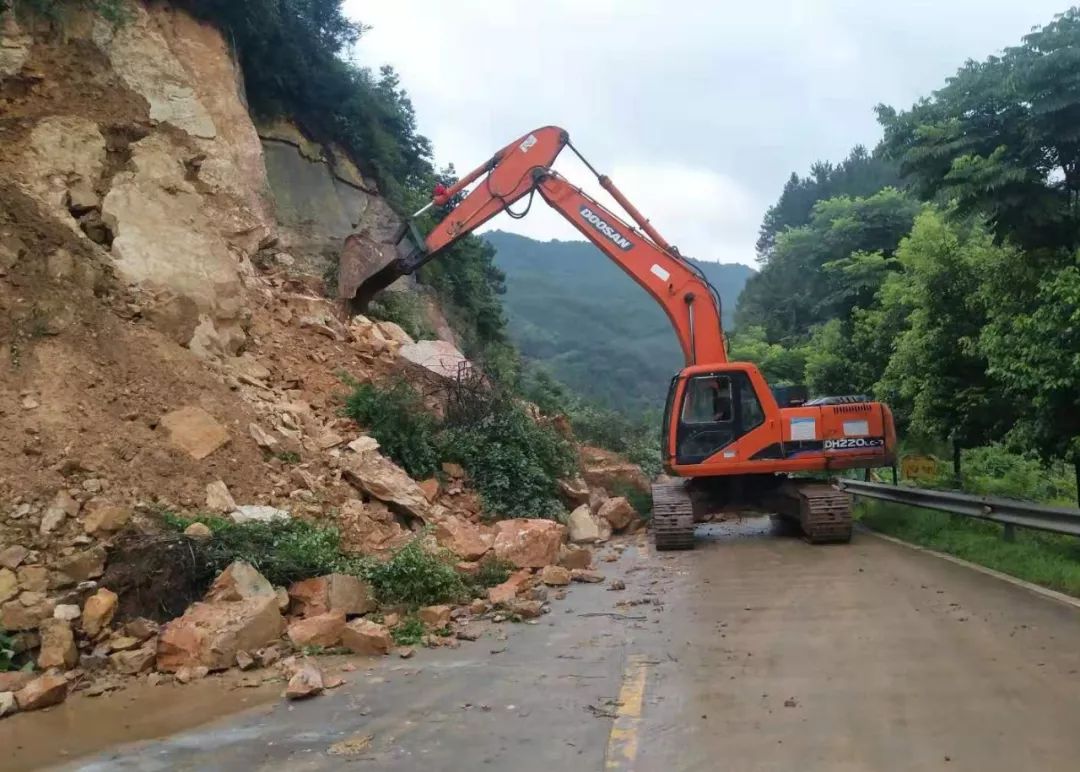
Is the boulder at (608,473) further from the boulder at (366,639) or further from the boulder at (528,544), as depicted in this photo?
the boulder at (366,639)

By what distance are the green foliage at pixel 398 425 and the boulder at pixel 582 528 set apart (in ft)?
7.24

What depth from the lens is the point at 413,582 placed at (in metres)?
8.10

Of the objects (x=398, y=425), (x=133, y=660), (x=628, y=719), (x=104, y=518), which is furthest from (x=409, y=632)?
(x=398, y=425)

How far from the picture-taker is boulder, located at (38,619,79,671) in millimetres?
6203

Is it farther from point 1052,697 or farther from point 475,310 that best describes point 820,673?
point 475,310

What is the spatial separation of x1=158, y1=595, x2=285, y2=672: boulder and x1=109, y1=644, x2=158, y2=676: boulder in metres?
0.07

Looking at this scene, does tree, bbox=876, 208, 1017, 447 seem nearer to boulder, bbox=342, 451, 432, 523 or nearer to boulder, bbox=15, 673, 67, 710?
boulder, bbox=342, 451, 432, 523

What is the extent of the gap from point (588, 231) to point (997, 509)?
23.2 ft

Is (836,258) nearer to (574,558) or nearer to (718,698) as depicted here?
(574,558)

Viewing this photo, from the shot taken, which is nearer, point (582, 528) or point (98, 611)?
point (98, 611)

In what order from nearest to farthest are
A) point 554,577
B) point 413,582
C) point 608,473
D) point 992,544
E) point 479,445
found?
point 413,582 < point 554,577 < point 992,544 < point 479,445 < point 608,473

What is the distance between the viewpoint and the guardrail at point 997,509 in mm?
9062

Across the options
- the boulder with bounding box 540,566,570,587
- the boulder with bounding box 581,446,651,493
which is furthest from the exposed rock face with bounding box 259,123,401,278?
the boulder with bounding box 540,566,570,587

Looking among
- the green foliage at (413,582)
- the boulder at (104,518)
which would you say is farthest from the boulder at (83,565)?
the green foliage at (413,582)
